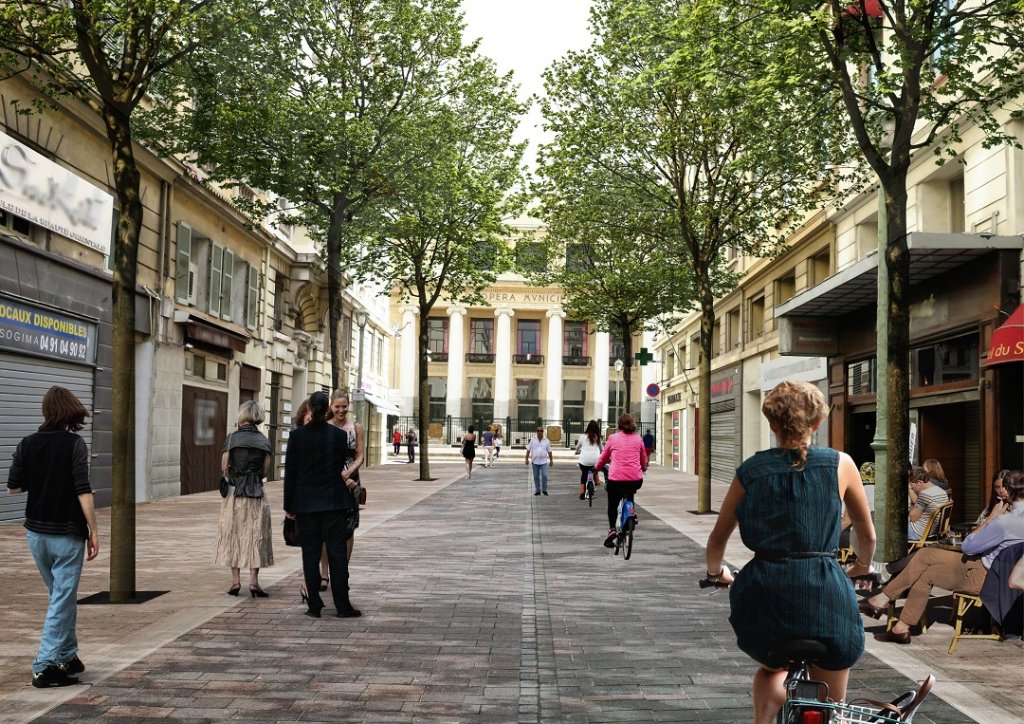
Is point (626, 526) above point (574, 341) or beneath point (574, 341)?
beneath

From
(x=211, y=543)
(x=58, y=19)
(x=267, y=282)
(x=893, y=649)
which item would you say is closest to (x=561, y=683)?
(x=893, y=649)

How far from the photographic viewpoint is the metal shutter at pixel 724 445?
3306 cm

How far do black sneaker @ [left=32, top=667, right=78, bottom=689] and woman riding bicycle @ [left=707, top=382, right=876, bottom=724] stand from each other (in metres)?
4.01

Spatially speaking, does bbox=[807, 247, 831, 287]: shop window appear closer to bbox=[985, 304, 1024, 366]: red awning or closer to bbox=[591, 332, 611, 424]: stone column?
bbox=[985, 304, 1024, 366]: red awning

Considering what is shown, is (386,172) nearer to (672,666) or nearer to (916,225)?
(916,225)

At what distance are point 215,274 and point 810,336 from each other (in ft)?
44.6

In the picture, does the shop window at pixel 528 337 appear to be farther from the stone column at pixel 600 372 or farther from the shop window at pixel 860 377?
the shop window at pixel 860 377

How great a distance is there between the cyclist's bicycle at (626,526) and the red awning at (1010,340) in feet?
15.5

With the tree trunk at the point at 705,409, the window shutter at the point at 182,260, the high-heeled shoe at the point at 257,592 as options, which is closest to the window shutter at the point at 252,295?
the window shutter at the point at 182,260

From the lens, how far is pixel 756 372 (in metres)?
30.5

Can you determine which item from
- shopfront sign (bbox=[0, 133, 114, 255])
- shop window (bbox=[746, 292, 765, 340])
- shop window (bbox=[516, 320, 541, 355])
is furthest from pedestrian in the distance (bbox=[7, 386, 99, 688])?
shop window (bbox=[516, 320, 541, 355])

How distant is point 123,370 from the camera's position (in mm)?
8914

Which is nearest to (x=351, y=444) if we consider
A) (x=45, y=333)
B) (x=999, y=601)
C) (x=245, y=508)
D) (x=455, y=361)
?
(x=245, y=508)

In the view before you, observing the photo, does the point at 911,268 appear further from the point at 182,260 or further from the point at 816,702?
the point at 182,260
